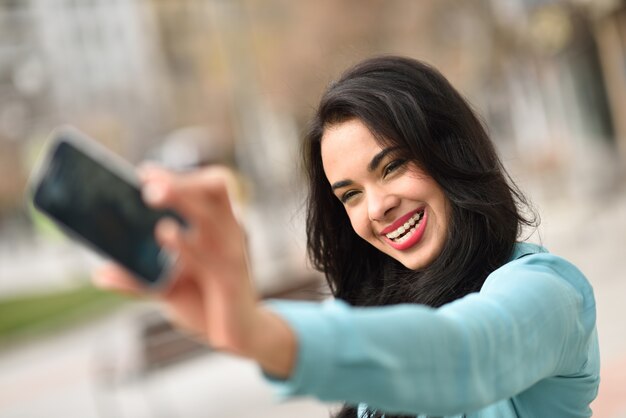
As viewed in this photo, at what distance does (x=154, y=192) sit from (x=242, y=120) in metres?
26.0

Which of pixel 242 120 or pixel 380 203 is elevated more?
pixel 380 203

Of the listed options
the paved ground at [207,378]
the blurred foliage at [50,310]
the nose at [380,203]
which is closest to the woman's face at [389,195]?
the nose at [380,203]

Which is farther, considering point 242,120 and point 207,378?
point 242,120

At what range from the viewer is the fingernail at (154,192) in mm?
849

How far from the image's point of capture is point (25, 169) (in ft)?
77.3

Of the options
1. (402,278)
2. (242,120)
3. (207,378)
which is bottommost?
(207,378)

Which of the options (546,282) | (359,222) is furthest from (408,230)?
(546,282)

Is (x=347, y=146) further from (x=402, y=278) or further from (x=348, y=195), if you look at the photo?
(x=402, y=278)

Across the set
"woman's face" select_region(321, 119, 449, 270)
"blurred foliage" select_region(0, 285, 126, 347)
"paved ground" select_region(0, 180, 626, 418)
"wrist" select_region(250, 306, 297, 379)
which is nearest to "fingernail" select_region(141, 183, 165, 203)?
"wrist" select_region(250, 306, 297, 379)

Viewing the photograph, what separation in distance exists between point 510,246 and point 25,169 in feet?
77.2

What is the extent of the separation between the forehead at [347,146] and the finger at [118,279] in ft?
2.63

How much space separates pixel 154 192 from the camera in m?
0.86

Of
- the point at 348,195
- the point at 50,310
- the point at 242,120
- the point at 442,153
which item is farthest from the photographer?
the point at 242,120

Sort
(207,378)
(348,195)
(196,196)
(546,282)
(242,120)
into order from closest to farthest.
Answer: (196,196)
(546,282)
(348,195)
(207,378)
(242,120)
